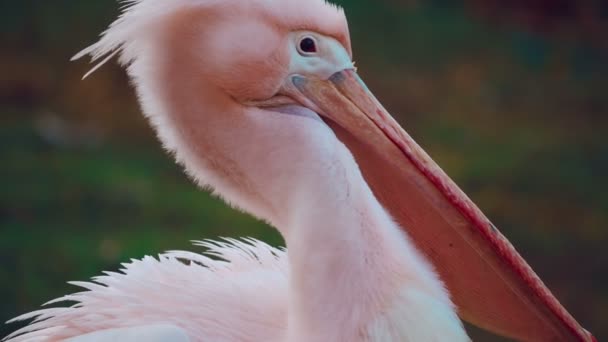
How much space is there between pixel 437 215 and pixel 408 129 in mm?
4468

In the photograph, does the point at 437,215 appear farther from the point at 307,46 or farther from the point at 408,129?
the point at 408,129

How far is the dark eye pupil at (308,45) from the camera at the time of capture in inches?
88.4

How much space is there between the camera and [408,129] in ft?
22.1

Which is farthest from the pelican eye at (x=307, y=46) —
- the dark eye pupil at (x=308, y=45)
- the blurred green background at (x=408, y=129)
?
the blurred green background at (x=408, y=129)

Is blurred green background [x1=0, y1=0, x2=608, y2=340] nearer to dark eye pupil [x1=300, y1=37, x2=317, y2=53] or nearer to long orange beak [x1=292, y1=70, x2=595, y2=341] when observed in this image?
long orange beak [x1=292, y1=70, x2=595, y2=341]

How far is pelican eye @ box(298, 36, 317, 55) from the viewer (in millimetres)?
2244

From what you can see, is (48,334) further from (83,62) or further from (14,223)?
(83,62)

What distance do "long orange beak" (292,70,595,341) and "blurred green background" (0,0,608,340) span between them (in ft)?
7.80

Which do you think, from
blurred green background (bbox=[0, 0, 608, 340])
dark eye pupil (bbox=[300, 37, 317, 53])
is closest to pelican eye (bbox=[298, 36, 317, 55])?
dark eye pupil (bbox=[300, 37, 317, 53])

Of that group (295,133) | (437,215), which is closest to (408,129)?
(437,215)

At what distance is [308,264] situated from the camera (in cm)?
210

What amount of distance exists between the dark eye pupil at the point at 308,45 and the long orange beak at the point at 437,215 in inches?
2.5

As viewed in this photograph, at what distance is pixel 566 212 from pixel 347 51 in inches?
154

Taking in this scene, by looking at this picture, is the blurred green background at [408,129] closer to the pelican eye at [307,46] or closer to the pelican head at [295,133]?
the pelican head at [295,133]
